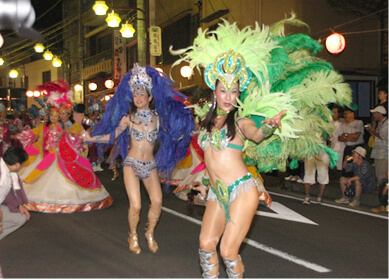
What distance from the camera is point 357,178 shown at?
8.90 meters

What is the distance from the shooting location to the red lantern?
500 inches

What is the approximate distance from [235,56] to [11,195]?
2.30 meters

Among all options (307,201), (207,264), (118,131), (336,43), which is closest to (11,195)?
(207,264)

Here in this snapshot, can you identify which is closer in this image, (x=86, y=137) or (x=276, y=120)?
(x=276, y=120)

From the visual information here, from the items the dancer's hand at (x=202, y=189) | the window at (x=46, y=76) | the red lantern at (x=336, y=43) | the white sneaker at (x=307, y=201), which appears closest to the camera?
the dancer's hand at (x=202, y=189)

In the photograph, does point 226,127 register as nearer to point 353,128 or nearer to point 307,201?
point 307,201

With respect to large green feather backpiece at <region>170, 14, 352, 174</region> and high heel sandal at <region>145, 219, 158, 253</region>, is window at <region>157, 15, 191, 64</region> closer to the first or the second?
Answer: high heel sandal at <region>145, 219, 158, 253</region>

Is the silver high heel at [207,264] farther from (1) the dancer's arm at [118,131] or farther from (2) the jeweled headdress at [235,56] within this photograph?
(1) the dancer's arm at [118,131]

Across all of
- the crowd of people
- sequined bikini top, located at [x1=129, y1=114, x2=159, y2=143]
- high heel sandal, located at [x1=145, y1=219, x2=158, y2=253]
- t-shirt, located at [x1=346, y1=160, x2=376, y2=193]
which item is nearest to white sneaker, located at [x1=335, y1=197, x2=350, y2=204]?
t-shirt, located at [x1=346, y1=160, x2=376, y2=193]

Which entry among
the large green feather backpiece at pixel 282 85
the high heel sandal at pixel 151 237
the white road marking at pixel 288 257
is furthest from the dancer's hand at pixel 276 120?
the high heel sandal at pixel 151 237

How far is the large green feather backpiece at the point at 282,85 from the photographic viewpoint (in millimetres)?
4188

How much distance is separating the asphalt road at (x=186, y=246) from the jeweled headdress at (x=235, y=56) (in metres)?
2.11

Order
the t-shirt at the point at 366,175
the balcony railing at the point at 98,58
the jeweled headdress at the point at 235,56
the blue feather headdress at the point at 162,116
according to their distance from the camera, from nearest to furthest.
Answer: the jeweled headdress at the point at 235,56, the blue feather headdress at the point at 162,116, the t-shirt at the point at 366,175, the balcony railing at the point at 98,58

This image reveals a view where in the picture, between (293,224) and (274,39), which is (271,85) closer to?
(274,39)
